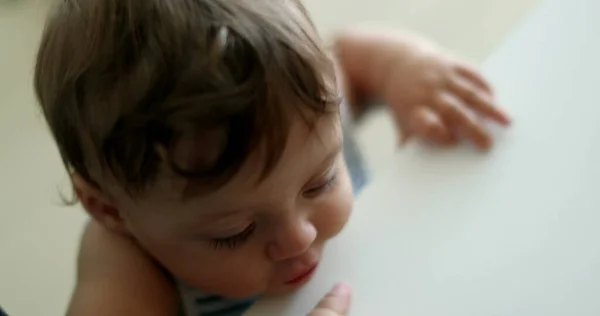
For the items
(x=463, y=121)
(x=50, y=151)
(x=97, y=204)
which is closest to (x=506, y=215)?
(x=463, y=121)

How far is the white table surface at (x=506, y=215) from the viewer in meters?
0.41

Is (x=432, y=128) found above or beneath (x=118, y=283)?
above

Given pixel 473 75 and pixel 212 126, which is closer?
pixel 212 126

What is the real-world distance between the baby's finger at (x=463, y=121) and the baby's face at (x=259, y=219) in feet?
0.28

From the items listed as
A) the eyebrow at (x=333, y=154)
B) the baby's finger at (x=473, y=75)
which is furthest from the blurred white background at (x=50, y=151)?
the eyebrow at (x=333, y=154)

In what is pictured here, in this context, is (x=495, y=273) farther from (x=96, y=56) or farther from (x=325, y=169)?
(x=96, y=56)

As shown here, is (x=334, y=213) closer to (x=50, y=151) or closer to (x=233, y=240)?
(x=233, y=240)

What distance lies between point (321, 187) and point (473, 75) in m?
0.15

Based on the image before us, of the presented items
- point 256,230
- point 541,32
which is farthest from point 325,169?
point 541,32

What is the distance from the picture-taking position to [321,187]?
1.55ft

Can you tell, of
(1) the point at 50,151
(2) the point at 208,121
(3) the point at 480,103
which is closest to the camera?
(2) the point at 208,121

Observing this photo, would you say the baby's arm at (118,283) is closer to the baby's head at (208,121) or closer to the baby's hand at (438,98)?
the baby's head at (208,121)

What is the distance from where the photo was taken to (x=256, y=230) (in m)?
0.45

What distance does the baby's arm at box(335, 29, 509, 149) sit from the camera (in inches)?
20.1
